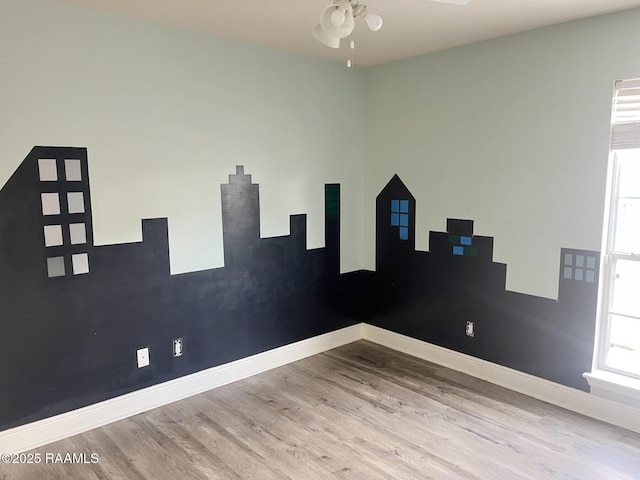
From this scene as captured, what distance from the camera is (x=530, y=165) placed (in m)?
3.07

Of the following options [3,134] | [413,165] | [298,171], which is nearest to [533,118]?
[413,165]

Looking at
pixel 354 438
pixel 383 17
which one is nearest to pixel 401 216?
pixel 383 17

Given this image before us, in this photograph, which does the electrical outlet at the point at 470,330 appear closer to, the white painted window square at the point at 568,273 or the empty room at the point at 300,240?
the empty room at the point at 300,240

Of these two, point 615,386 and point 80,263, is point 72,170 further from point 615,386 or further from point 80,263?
point 615,386

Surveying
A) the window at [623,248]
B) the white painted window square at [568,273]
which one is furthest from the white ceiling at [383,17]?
the white painted window square at [568,273]

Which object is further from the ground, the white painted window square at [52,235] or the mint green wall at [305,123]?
the mint green wall at [305,123]

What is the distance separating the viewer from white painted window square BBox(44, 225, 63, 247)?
255 cm

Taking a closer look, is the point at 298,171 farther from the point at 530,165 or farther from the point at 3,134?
the point at 3,134

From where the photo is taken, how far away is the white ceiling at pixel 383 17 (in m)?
2.46

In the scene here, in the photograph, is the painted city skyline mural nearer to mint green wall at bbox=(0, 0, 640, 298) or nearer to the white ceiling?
mint green wall at bbox=(0, 0, 640, 298)

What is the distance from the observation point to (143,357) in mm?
2979

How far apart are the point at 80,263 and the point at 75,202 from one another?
0.35 m

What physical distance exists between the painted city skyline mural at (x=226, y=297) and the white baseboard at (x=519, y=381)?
7cm

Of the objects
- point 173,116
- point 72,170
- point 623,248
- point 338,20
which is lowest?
point 623,248
